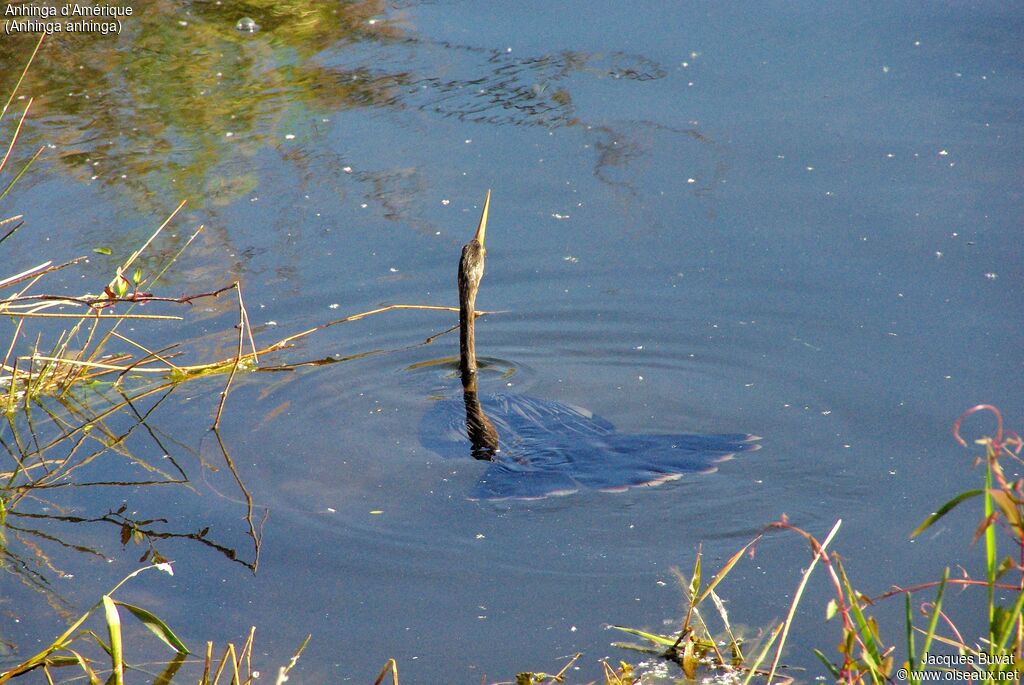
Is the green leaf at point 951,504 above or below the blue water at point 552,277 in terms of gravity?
above

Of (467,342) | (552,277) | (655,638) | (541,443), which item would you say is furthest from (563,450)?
(655,638)

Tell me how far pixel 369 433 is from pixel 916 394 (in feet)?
7.80

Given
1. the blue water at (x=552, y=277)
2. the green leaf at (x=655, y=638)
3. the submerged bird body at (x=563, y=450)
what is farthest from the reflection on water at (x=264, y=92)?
the green leaf at (x=655, y=638)

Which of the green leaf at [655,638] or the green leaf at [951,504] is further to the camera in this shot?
the green leaf at [655,638]

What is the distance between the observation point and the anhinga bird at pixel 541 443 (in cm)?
439

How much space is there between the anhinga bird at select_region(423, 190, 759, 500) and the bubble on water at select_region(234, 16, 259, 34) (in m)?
4.67

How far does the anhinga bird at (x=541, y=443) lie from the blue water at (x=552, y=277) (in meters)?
0.09

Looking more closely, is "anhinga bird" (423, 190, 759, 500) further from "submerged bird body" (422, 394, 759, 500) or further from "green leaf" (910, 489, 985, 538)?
"green leaf" (910, 489, 985, 538)

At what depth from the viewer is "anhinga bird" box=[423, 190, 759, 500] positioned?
4.39 m

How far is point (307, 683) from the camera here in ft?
10.8

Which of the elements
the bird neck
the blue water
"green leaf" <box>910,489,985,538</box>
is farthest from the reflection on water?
"green leaf" <box>910,489,985,538</box>

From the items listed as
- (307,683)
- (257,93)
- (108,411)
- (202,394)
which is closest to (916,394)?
(307,683)

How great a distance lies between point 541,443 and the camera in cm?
473

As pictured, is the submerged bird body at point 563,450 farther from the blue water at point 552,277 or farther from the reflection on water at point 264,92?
the reflection on water at point 264,92
